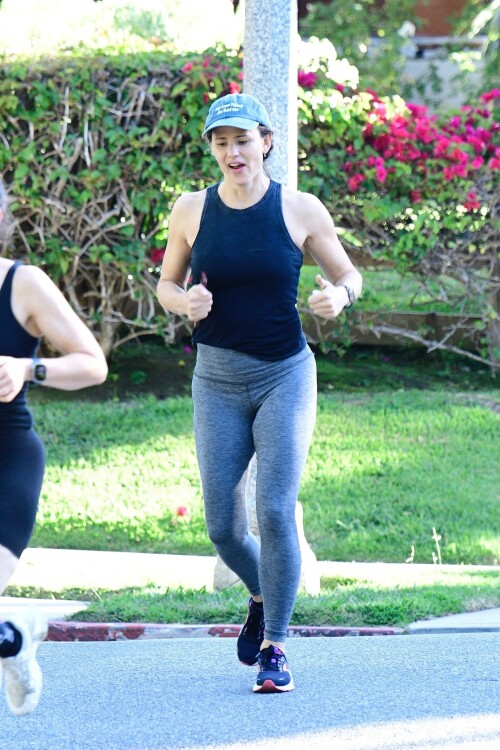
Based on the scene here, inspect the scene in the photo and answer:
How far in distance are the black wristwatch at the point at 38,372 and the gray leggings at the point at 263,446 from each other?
135 centimetres

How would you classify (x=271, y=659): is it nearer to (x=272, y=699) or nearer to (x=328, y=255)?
(x=272, y=699)

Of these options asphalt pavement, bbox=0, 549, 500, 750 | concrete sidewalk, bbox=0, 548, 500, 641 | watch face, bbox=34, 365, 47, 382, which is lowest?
concrete sidewalk, bbox=0, 548, 500, 641

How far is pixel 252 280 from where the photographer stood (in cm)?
462

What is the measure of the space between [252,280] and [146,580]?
325 cm

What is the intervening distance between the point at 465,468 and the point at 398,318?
314cm

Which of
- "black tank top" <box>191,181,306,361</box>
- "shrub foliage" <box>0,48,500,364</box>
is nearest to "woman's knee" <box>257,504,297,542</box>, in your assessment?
"black tank top" <box>191,181,306,361</box>

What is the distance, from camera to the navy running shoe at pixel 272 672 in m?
4.77

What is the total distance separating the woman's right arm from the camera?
15.8ft

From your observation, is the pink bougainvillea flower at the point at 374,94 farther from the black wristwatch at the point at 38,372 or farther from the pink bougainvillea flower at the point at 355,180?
the black wristwatch at the point at 38,372

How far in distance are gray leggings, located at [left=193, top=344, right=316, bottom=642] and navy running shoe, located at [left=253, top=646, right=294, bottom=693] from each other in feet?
0.24

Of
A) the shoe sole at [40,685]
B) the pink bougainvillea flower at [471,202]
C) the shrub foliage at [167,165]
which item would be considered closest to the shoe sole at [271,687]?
the shoe sole at [40,685]

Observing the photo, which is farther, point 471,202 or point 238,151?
point 471,202

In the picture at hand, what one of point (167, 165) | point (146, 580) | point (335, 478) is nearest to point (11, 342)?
point (146, 580)

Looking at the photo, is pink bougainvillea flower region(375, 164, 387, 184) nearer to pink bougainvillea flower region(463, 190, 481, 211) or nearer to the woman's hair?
pink bougainvillea flower region(463, 190, 481, 211)
